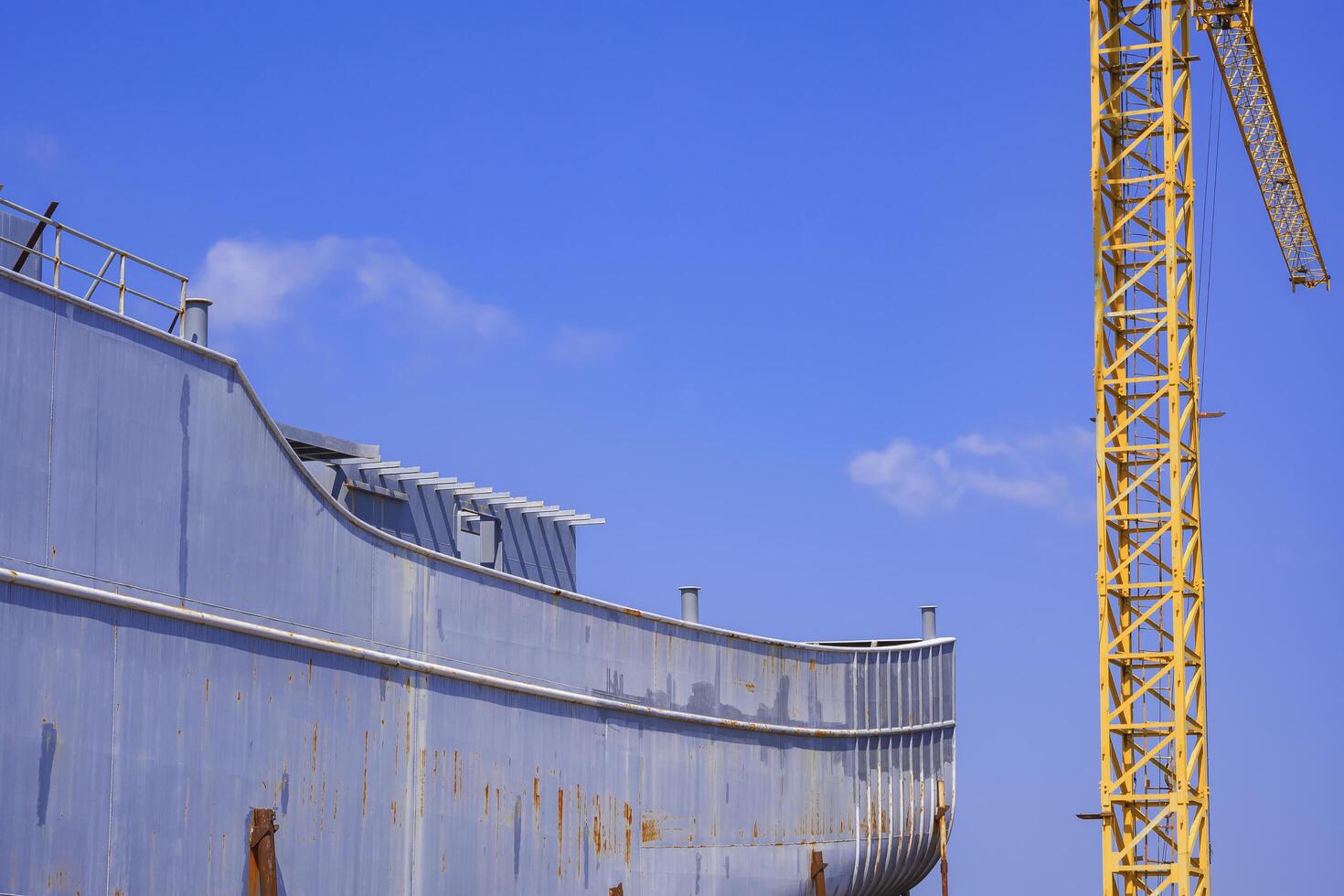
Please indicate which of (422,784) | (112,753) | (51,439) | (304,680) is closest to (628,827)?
(422,784)

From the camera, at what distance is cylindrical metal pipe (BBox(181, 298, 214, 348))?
21.8 metres

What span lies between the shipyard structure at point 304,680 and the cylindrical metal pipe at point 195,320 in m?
0.03

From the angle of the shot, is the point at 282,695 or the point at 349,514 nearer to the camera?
the point at 282,695

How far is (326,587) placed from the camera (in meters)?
23.1

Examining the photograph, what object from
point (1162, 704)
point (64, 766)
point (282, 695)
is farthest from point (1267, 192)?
point (64, 766)

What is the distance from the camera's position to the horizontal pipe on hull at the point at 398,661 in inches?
741

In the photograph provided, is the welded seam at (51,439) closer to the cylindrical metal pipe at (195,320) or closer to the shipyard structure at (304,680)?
the shipyard structure at (304,680)

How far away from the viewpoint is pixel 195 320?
21.8 meters

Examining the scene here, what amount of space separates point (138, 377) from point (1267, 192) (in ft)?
155

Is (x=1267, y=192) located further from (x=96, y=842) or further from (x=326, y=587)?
(x=96, y=842)

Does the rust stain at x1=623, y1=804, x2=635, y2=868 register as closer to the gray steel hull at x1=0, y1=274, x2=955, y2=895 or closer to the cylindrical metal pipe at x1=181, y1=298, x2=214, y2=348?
the gray steel hull at x1=0, y1=274, x2=955, y2=895

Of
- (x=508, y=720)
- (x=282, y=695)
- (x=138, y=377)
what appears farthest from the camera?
(x=508, y=720)

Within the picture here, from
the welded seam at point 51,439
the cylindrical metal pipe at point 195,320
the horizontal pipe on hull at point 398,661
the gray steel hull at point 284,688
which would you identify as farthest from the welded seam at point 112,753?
the cylindrical metal pipe at point 195,320

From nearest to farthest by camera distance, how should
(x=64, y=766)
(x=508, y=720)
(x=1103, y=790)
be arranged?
(x=64, y=766) < (x=508, y=720) < (x=1103, y=790)
